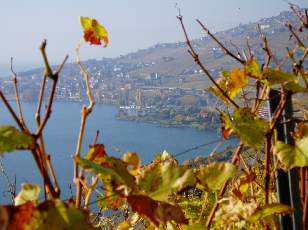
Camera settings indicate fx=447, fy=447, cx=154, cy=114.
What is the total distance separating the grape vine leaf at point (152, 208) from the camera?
23.4 inches

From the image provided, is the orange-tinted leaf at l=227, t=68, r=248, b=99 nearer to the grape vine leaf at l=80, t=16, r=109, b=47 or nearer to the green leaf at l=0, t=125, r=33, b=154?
the grape vine leaf at l=80, t=16, r=109, b=47

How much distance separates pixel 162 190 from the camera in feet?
2.15

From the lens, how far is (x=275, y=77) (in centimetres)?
95

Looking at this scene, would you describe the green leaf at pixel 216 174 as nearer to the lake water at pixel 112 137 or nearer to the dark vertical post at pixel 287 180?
the dark vertical post at pixel 287 180

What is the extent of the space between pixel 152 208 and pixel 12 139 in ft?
0.70

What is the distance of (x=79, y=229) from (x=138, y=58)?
14044 centimetres

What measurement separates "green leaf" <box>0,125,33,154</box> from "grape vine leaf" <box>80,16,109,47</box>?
0.28 meters

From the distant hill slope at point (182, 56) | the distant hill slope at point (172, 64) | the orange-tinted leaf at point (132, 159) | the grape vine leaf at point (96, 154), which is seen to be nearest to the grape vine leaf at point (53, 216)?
the grape vine leaf at point (96, 154)

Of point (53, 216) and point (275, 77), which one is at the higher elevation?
point (275, 77)

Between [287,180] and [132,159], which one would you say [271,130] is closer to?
[287,180]

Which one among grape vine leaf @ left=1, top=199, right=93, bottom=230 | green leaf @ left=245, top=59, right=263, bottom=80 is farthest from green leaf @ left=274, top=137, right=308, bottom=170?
grape vine leaf @ left=1, top=199, right=93, bottom=230

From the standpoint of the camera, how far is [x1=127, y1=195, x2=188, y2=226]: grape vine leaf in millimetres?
595

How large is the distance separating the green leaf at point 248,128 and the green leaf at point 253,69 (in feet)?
0.27

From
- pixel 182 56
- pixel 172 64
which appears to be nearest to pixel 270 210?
pixel 172 64
